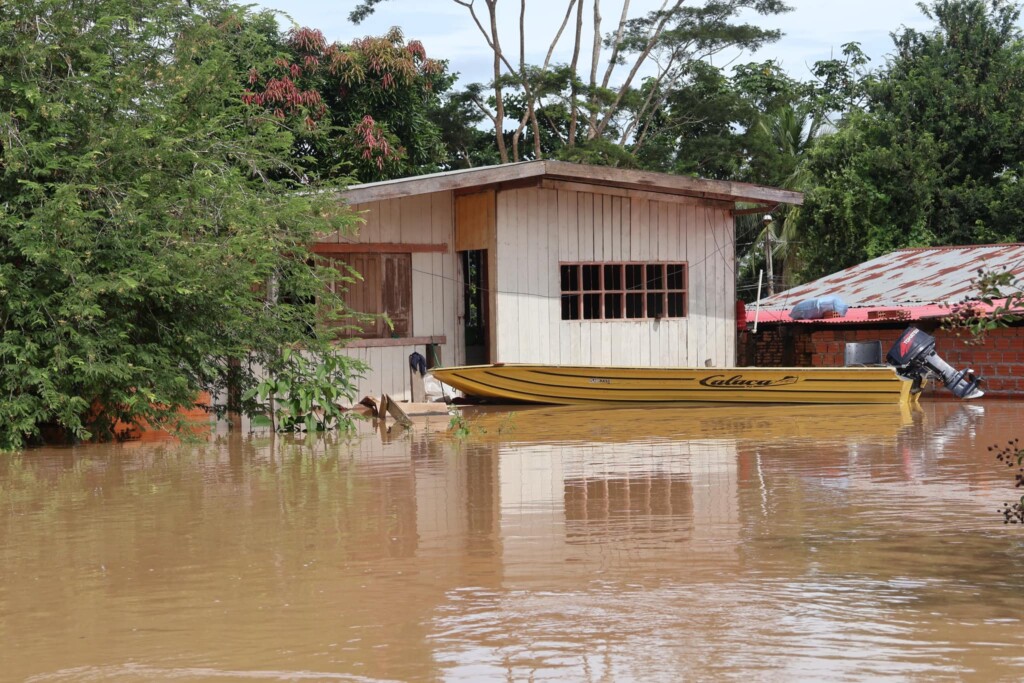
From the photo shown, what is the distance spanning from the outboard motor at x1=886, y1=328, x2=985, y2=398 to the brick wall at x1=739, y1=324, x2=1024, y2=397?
26.9 inches

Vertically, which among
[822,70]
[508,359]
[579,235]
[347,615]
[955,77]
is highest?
[822,70]

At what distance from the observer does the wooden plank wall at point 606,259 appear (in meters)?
18.3

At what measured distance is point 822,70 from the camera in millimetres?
38906

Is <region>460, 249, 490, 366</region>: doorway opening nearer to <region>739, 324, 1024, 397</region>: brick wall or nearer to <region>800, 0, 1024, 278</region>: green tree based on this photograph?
<region>739, 324, 1024, 397</region>: brick wall

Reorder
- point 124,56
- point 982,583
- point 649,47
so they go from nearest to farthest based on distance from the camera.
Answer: point 982,583, point 124,56, point 649,47

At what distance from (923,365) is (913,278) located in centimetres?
478

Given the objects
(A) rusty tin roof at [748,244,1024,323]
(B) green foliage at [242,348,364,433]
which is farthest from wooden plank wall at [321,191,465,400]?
(A) rusty tin roof at [748,244,1024,323]

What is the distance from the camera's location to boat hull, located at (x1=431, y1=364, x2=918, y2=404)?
57.8 ft

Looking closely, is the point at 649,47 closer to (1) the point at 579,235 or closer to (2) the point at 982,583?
(1) the point at 579,235

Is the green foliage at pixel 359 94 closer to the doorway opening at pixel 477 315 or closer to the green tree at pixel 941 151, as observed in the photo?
the doorway opening at pixel 477 315

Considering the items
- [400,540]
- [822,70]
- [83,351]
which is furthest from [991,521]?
[822,70]

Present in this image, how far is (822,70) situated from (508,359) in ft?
79.7

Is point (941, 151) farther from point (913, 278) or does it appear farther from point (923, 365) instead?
point (923, 365)

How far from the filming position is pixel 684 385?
58.5ft
